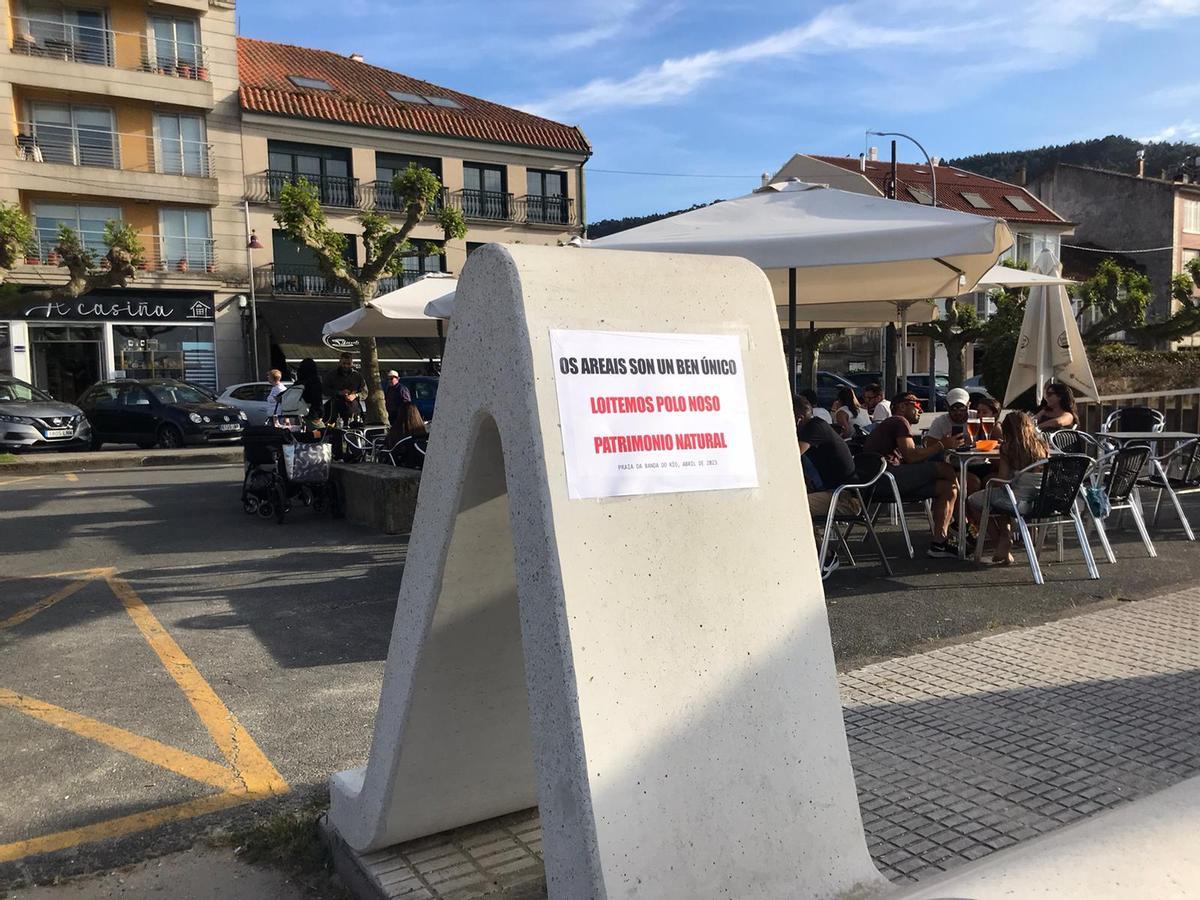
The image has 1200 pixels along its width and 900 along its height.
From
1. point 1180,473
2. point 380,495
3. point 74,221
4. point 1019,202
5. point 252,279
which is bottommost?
point 1180,473

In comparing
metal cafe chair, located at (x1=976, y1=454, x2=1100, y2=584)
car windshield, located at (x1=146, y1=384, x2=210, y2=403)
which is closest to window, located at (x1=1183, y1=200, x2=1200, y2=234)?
car windshield, located at (x1=146, y1=384, x2=210, y2=403)

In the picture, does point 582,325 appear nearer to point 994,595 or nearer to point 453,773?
point 453,773

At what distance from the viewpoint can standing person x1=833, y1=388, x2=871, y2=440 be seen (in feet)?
32.9

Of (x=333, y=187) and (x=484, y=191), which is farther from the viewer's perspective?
(x=484, y=191)

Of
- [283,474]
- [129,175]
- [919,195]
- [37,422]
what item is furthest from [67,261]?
[919,195]

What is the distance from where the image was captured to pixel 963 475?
23.3ft

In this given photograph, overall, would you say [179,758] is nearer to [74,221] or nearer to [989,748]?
[989,748]

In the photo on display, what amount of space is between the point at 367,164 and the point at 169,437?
1663 centimetres

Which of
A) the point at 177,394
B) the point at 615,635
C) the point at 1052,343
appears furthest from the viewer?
the point at 177,394

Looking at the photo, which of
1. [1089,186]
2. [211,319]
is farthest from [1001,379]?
[1089,186]

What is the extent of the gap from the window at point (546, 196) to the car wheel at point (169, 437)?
1951cm

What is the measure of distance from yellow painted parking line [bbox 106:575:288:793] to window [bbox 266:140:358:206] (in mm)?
28301

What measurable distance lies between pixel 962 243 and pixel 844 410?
426 cm

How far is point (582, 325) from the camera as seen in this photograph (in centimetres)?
238
